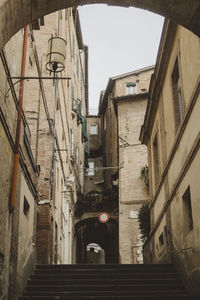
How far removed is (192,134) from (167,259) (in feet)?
14.4

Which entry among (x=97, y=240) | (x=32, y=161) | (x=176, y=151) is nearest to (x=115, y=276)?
(x=176, y=151)

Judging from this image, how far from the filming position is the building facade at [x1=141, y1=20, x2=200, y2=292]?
9.16 meters

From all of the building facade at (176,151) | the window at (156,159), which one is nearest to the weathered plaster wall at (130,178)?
the building facade at (176,151)

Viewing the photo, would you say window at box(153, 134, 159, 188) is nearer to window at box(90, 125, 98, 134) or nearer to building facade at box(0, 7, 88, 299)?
building facade at box(0, 7, 88, 299)

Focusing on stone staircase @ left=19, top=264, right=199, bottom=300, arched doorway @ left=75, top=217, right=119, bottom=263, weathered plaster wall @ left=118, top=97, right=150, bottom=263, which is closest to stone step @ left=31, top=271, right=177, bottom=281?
stone staircase @ left=19, top=264, right=199, bottom=300

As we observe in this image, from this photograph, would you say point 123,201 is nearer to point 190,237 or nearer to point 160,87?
point 160,87

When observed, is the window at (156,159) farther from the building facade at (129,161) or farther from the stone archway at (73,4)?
the stone archway at (73,4)

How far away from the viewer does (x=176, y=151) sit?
444 inches

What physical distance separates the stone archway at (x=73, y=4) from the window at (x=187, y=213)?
13.9ft

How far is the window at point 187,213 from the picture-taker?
999cm

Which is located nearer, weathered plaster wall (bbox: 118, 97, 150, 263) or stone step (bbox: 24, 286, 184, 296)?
stone step (bbox: 24, 286, 184, 296)

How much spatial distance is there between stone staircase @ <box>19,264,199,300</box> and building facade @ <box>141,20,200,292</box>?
1.45 feet

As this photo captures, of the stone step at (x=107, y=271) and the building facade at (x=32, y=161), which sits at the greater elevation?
the building facade at (x=32, y=161)

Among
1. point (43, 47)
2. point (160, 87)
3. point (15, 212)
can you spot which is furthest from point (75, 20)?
point (15, 212)
